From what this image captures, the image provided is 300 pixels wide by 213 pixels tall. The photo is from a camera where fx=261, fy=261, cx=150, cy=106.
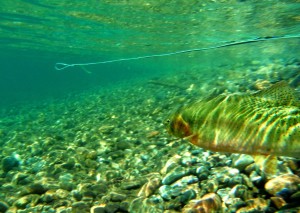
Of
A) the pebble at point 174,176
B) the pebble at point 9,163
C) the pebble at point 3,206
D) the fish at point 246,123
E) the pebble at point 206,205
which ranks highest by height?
the fish at point 246,123

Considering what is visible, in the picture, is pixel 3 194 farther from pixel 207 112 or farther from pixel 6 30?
pixel 6 30

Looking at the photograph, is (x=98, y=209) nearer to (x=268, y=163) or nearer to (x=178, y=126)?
(x=178, y=126)

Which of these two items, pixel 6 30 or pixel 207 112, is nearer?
pixel 207 112

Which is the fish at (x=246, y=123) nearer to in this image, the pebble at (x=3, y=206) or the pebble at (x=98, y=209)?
the pebble at (x=98, y=209)

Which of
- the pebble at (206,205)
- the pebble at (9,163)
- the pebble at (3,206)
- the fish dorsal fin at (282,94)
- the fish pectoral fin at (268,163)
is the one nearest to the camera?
the fish pectoral fin at (268,163)

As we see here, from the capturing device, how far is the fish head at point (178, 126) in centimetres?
240

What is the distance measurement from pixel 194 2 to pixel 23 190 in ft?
45.3

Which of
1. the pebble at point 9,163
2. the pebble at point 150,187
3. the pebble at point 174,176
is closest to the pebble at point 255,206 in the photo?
the pebble at point 174,176

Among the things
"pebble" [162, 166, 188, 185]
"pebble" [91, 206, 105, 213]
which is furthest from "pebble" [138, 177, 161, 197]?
"pebble" [91, 206, 105, 213]

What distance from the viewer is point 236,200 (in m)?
3.14

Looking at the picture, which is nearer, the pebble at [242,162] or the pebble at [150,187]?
the pebble at [242,162]

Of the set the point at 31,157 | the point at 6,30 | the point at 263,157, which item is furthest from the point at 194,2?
the point at 6,30

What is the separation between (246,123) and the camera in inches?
89.7

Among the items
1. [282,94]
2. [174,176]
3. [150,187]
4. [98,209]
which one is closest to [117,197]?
[98,209]
